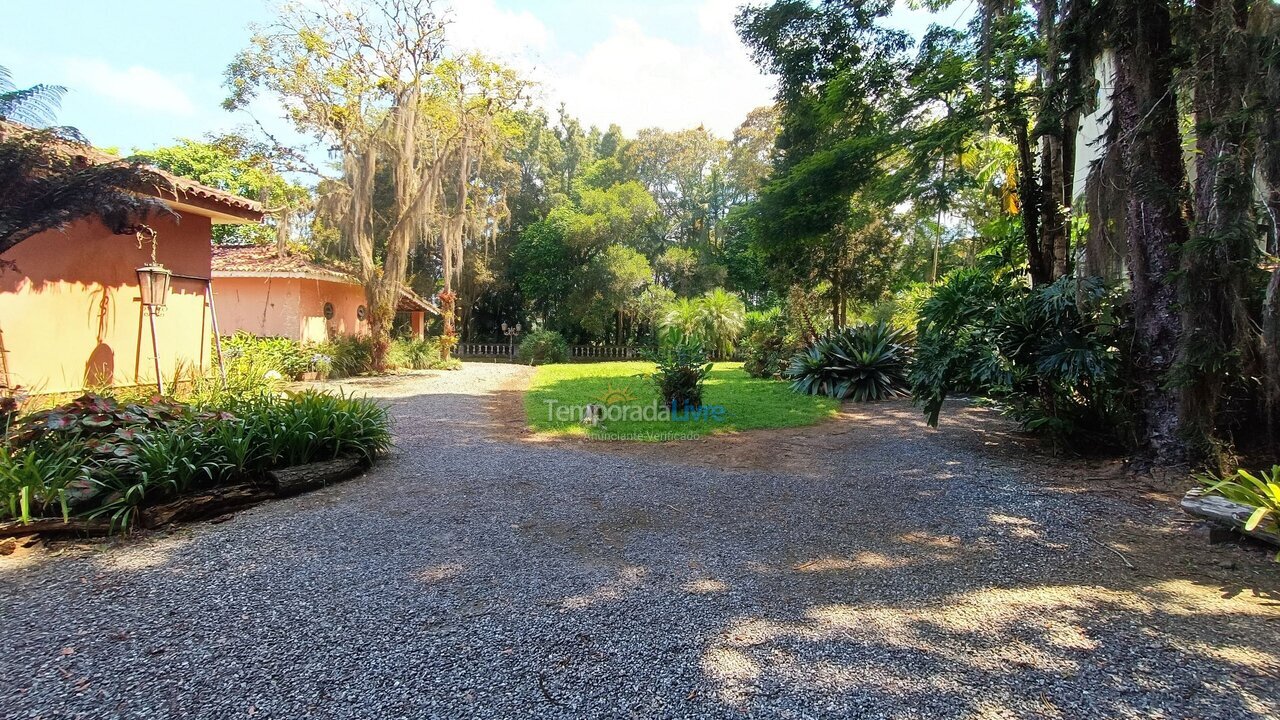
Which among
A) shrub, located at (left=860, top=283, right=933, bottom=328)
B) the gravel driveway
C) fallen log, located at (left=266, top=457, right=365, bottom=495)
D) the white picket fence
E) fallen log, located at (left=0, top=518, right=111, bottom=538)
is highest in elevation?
shrub, located at (left=860, top=283, right=933, bottom=328)

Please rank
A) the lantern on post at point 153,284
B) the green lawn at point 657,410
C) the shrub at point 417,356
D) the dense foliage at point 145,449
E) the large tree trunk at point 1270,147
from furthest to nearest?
the shrub at point 417,356 → the green lawn at point 657,410 → the lantern on post at point 153,284 → the dense foliage at point 145,449 → the large tree trunk at point 1270,147

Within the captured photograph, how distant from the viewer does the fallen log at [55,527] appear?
3.57 meters

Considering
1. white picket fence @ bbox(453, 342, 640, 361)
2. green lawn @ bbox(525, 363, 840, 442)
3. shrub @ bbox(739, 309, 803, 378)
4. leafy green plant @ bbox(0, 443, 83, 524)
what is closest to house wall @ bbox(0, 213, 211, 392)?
leafy green plant @ bbox(0, 443, 83, 524)

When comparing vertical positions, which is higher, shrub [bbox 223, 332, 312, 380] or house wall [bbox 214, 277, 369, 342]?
house wall [bbox 214, 277, 369, 342]

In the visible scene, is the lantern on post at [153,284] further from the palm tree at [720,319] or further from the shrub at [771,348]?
the palm tree at [720,319]

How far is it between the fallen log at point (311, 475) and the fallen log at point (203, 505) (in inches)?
5.3

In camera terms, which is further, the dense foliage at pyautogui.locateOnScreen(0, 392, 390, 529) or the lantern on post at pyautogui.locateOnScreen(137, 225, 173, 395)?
the lantern on post at pyautogui.locateOnScreen(137, 225, 173, 395)

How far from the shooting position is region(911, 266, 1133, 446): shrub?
5329mm

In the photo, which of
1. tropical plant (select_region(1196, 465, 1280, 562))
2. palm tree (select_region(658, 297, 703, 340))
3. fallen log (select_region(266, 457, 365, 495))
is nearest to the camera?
tropical plant (select_region(1196, 465, 1280, 562))

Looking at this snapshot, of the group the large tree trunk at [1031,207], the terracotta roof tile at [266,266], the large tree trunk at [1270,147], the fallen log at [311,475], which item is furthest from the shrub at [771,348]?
the fallen log at [311,475]

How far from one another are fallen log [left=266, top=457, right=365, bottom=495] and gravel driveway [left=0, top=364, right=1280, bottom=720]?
6.1 inches

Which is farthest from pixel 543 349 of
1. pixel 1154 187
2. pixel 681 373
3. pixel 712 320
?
pixel 1154 187

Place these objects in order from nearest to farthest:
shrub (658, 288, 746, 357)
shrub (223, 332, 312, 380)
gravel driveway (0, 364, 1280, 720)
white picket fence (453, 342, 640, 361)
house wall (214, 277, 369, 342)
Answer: gravel driveway (0, 364, 1280, 720) → shrub (223, 332, 312, 380) → house wall (214, 277, 369, 342) → shrub (658, 288, 746, 357) → white picket fence (453, 342, 640, 361)

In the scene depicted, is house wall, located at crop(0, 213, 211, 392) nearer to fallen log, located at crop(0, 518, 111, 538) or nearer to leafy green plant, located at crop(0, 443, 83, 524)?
leafy green plant, located at crop(0, 443, 83, 524)
